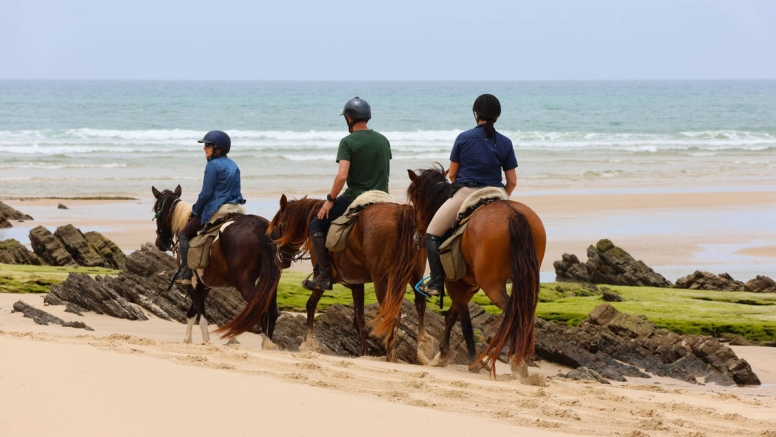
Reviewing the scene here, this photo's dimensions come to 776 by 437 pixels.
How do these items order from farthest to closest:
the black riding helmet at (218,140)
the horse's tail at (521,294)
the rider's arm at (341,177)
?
the black riding helmet at (218,140) < the rider's arm at (341,177) < the horse's tail at (521,294)

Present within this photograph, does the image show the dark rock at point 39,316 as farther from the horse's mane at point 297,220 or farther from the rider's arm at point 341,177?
the rider's arm at point 341,177

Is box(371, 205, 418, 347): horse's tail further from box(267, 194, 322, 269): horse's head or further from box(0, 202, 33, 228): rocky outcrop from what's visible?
box(0, 202, 33, 228): rocky outcrop

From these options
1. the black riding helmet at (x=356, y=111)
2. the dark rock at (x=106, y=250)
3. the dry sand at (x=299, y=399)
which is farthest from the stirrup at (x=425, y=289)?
the dark rock at (x=106, y=250)

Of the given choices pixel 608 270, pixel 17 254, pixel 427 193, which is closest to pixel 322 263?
pixel 427 193

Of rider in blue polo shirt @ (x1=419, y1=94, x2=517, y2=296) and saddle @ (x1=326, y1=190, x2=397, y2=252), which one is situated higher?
rider in blue polo shirt @ (x1=419, y1=94, x2=517, y2=296)

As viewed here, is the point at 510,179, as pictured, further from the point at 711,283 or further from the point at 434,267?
the point at 711,283

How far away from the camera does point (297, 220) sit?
1007 centimetres

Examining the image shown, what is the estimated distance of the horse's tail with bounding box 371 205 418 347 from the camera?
921 centimetres

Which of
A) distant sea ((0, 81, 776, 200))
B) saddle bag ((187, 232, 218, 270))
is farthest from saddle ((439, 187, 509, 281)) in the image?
distant sea ((0, 81, 776, 200))

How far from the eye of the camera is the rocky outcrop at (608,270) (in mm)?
14781

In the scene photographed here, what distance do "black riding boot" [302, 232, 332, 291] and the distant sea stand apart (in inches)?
826

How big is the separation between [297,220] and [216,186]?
35.2 inches

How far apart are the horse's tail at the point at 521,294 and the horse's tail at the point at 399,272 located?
4.48 feet

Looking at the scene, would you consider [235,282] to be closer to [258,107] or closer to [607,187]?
[607,187]
